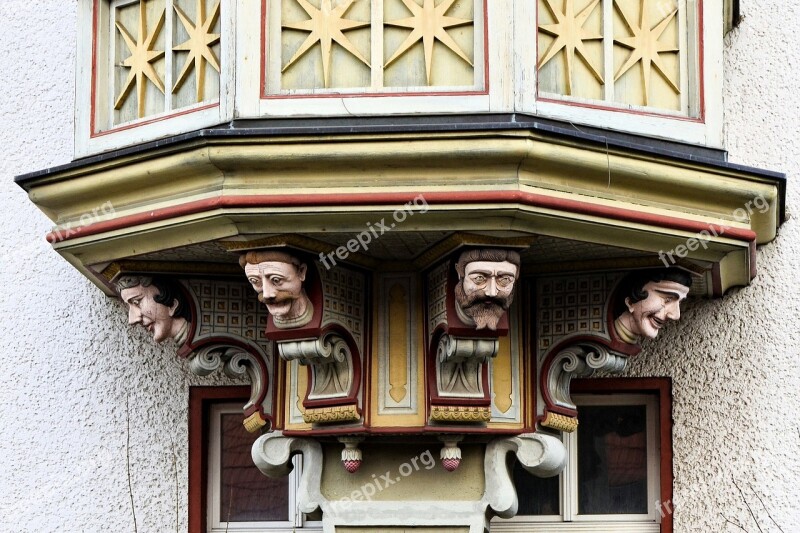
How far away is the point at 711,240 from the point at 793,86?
1168mm

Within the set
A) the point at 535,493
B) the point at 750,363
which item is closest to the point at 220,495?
the point at 535,493

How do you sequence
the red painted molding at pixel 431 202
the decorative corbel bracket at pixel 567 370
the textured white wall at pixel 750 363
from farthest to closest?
the textured white wall at pixel 750 363, the decorative corbel bracket at pixel 567 370, the red painted molding at pixel 431 202

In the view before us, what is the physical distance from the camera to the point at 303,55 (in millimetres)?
6199

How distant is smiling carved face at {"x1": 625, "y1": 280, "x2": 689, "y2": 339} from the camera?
21.1 feet

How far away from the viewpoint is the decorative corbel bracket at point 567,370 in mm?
6566

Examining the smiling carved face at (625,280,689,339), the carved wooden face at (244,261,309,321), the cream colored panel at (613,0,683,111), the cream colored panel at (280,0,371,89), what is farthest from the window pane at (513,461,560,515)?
the cream colored panel at (280,0,371,89)

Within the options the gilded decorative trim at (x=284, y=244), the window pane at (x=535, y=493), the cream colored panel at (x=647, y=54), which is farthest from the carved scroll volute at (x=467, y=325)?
the cream colored panel at (x=647, y=54)

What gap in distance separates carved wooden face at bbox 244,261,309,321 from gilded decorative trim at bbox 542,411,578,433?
1.02m

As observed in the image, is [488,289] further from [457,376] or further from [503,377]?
[503,377]

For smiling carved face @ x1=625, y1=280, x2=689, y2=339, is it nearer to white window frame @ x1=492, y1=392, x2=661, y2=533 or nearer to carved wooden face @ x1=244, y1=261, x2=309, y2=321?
white window frame @ x1=492, y1=392, x2=661, y2=533

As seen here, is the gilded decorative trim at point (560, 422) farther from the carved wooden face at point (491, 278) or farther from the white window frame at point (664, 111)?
the white window frame at point (664, 111)

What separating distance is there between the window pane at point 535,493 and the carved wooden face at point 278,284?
1.27 metres

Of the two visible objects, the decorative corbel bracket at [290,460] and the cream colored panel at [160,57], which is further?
the decorative corbel bracket at [290,460]

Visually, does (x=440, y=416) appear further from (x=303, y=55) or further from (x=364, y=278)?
(x=303, y=55)
